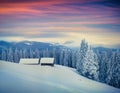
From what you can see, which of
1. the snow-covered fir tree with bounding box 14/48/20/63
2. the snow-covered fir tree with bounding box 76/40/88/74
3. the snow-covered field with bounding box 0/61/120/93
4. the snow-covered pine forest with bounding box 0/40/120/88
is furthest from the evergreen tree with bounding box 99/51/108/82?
the snow-covered fir tree with bounding box 14/48/20/63

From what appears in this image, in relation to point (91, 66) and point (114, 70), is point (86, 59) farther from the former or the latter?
point (114, 70)

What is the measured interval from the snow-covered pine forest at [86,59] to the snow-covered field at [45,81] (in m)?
0.10

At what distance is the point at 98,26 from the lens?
332 inches

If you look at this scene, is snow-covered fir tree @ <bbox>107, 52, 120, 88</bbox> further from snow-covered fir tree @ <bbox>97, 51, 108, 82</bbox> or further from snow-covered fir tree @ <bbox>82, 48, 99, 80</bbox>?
snow-covered fir tree @ <bbox>82, 48, 99, 80</bbox>

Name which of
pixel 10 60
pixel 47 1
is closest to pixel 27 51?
pixel 10 60

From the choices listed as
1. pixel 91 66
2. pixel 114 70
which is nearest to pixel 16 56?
pixel 91 66

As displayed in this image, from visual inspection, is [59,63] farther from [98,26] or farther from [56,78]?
[98,26]

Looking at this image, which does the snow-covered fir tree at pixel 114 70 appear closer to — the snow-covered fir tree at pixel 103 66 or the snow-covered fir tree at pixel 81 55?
the snow-covered fir tree at pixel 103 66

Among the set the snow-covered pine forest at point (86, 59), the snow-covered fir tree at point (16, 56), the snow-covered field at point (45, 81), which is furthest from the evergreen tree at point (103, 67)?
the snow-covered fir tree at point (16, 56)

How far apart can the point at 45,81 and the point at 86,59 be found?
84 centimetres

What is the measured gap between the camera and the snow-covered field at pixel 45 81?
8281mm

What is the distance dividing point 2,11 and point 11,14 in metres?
0.17

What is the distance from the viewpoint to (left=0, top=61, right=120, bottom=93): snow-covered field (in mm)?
8281

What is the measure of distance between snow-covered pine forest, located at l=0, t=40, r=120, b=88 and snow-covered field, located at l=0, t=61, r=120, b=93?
0.10 metres
